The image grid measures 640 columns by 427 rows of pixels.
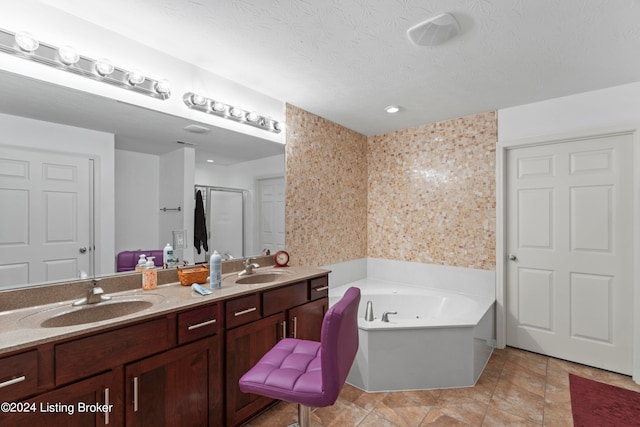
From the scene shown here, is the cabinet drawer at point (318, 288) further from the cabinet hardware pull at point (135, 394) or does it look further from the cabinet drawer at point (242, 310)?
the cabinet hardware pull at point (135, 394)

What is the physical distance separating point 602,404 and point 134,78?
148 inches

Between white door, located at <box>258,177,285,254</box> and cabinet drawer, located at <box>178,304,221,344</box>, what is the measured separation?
3.38 feet

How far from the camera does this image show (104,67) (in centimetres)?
167

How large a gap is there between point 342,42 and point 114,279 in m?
1.98

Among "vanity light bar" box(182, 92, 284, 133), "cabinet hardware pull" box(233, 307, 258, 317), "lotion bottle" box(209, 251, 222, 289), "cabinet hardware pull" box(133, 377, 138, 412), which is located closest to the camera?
"cabinet hardware pull" box(133, 377, 138, 412)

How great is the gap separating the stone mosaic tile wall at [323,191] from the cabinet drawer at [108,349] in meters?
1.53

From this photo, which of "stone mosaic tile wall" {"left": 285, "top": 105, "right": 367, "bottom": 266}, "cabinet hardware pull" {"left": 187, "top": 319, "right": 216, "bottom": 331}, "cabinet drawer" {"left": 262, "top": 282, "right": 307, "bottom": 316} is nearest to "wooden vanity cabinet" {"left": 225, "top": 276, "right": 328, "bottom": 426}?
"cabinet drawer" {"left": 262, "top": 282, "right": 307, "bottom": 316}

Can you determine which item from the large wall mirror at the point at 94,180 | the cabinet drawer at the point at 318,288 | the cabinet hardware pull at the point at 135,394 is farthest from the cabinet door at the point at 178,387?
the cabinet drawer at the point at 318,288

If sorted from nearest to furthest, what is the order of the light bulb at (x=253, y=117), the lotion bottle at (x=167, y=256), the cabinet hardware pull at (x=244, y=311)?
the cabinet hardware pull at (x=244, y=311)
the lotion bottle at (x=167, y=256)
the light bulb at (x=253, y=117)

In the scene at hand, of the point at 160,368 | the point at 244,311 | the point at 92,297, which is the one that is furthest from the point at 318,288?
the point at 92,297

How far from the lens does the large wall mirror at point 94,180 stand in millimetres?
1475

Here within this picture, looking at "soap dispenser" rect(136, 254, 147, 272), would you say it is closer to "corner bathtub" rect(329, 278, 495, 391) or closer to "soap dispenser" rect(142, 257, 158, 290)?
"soap dispenser" rect(142, 257, 158, 290)

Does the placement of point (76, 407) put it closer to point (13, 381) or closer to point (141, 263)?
point (13, 381)

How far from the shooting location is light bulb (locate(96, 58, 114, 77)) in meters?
1.66
